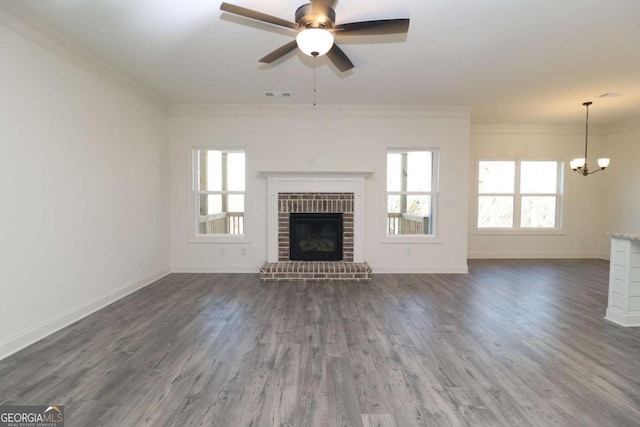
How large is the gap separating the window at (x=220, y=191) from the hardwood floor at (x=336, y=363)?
1765 mm

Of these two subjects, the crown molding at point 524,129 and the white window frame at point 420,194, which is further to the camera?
the crown molding at point 524,129

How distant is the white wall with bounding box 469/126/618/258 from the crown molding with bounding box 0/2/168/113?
20.8 ft

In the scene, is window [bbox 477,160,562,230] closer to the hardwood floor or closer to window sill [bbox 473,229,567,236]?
window sill [bbox 473,229,567,236]

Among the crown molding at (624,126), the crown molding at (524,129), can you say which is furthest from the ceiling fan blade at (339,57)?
the crown molding at (624,126)

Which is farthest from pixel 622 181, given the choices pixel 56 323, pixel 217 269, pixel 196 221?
pixel 56 323

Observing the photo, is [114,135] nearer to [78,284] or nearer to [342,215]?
[78,284]

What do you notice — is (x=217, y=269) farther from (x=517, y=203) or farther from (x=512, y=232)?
(x=517, y=203)

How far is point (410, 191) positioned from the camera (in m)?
5.55

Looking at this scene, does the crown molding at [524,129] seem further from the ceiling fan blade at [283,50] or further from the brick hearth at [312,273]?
the ceiling fan blade at [283,50]

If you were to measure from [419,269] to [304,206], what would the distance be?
2.28 metres

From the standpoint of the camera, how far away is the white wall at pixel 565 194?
6.59 m


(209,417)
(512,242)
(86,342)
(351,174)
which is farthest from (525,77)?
(86,342)

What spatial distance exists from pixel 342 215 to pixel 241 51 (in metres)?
2.95

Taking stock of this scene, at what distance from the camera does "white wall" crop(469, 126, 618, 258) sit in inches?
259
